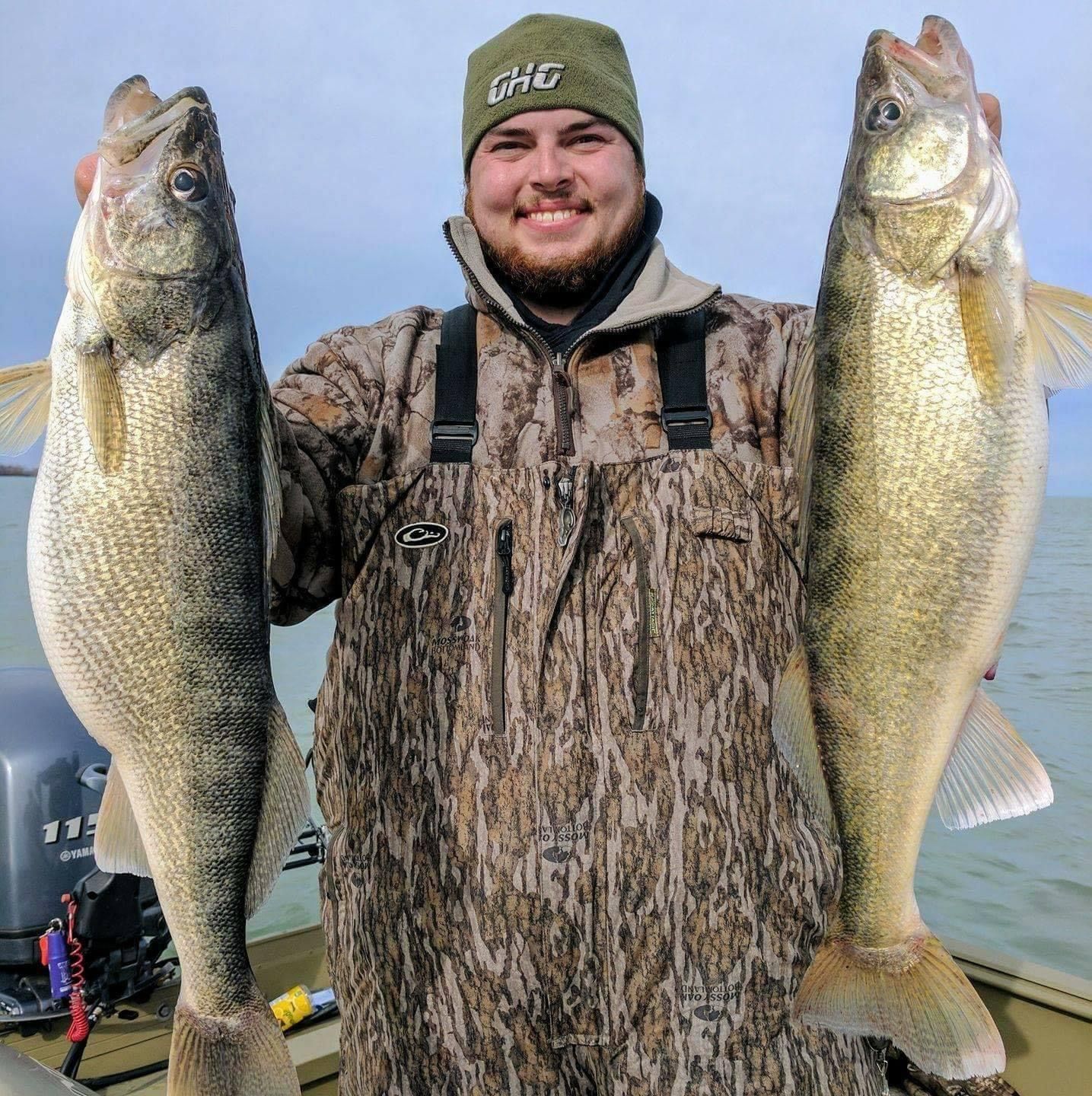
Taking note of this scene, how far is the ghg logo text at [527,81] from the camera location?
2.90m

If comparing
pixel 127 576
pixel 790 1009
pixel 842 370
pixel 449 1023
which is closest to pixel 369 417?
pixel 127 576

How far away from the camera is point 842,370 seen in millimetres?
1895

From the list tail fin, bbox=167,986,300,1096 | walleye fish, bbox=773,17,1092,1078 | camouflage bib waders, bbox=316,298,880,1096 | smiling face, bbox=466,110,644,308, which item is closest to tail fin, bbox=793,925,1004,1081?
walleye fish, bbox=773,17,1092,1078

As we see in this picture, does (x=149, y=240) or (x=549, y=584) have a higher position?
(x=149, y=240)

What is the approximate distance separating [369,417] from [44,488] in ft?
2.91

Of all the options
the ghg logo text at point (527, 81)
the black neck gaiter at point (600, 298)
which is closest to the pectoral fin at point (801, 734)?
the black neck gaiter at point (600, 298)

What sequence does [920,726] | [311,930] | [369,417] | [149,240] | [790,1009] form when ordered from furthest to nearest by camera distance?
[311,930]
[369,417]
[790,1009]
[149,240]
[920,726]

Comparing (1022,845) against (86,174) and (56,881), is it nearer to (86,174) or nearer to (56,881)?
(56,881)

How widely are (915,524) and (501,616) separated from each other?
3.27 feet

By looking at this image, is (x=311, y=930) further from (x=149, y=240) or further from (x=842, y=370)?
(x=842, y=370)

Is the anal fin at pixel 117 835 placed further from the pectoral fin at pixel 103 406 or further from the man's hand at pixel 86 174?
the man's hand at pixel 86 174

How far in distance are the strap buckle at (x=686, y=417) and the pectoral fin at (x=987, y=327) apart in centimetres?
80

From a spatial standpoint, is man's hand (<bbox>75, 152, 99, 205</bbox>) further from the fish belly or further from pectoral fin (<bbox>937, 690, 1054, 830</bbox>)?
pectoral fin (<bbox>937, 690, 1054, 830</bbox>)

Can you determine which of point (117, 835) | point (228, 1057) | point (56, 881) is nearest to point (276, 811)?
point (117, 835)
